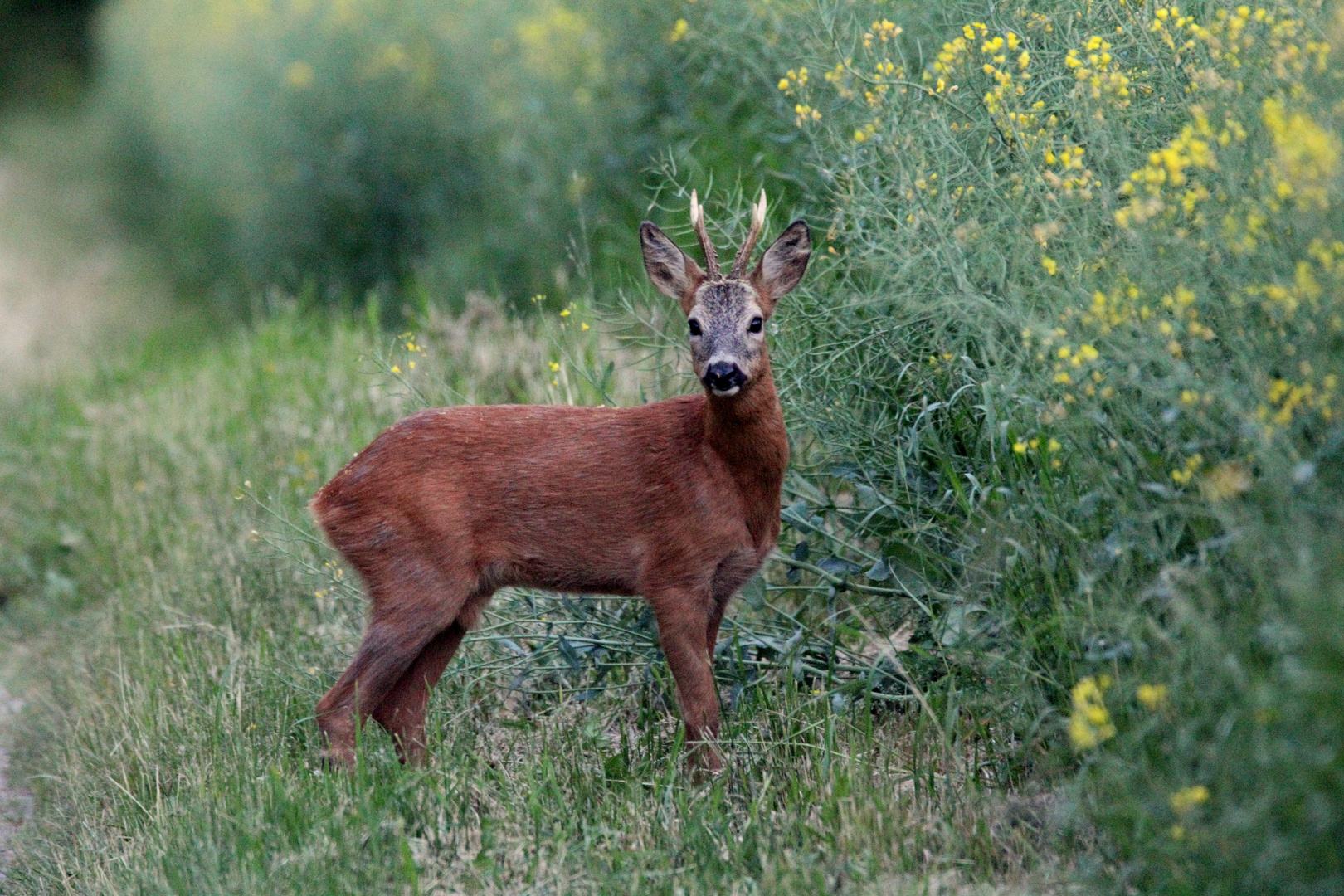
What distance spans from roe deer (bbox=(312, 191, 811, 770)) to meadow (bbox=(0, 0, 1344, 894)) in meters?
0.29

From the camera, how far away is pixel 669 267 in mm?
5230

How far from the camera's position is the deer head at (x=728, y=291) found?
4789 mm

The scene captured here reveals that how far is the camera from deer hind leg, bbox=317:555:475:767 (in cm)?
494

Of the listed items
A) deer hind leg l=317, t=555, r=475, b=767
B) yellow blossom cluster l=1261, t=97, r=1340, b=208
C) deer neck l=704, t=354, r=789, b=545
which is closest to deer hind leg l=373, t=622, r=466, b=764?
deer hind leg l=317, t=555, r=475, b=767

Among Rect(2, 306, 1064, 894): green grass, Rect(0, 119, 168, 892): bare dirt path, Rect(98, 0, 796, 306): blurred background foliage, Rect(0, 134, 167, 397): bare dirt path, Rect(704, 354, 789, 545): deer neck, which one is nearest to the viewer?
Rect(2, 306, 1064, 894): green grass

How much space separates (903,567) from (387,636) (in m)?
1.70

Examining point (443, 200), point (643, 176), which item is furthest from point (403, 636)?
point (443, 200)

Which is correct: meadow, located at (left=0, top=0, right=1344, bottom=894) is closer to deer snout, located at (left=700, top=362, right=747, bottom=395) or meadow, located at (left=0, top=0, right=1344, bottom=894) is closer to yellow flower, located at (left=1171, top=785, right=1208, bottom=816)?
yellow flower, located at (left=1171, top=785, right=1208, bottom=816)

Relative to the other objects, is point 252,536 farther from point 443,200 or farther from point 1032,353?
point 443,200

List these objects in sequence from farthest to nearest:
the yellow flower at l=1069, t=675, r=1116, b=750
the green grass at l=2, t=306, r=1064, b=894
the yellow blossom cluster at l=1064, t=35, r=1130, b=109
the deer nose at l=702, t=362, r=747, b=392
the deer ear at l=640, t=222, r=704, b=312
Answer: the deer ear at l=640, t=222, r=704, b=312, the deer nose at l=702, t=362, r=747, b=392, the yellow blossom cluster at l=1064, t=35, r=1130, b=109, the green grass at l=2, t=306, r=1064, b=894, the yellow flower at l=1069, t=675, r=1116, b=750

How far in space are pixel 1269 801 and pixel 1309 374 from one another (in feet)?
3.18

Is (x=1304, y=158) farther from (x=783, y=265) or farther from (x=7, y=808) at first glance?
(x=7, y=808)

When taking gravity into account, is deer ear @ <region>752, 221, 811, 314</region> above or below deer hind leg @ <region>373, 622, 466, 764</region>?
above

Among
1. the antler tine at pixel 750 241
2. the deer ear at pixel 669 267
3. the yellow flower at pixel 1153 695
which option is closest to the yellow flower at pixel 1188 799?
the yellow flower at pixel 1153 695
